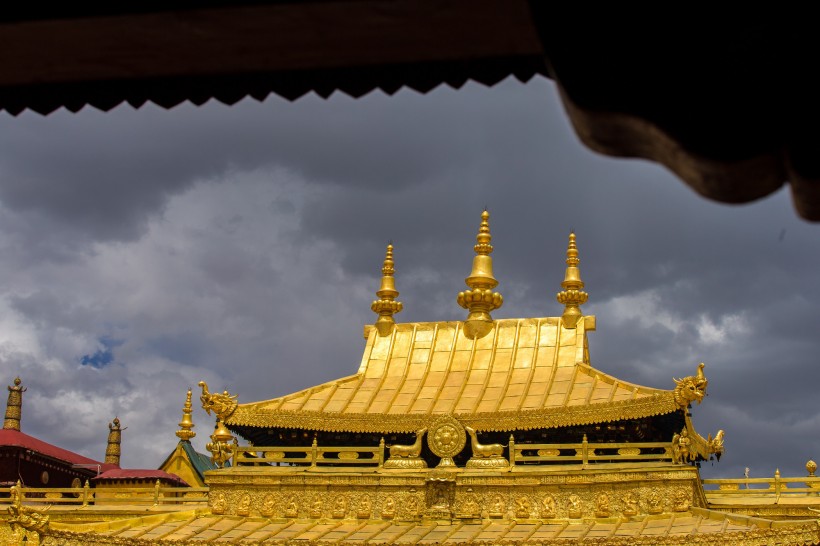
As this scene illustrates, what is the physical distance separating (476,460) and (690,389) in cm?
486

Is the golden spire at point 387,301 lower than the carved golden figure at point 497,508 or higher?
higher

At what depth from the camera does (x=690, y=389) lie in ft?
77.1

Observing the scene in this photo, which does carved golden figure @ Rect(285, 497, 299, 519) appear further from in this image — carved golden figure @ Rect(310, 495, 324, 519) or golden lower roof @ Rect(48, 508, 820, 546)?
carved golden figure @ Rect(310, 495, 324, 519)

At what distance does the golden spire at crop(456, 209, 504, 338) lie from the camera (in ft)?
95.2

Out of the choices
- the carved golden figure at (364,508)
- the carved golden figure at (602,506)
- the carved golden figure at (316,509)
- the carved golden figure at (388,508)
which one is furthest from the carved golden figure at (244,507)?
the carved golden figure at (602,506)

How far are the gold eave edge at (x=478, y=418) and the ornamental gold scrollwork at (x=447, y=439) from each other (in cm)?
107

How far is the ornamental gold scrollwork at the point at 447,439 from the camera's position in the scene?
24078 millimetres

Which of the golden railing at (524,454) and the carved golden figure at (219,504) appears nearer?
the golden railing at (524,454)

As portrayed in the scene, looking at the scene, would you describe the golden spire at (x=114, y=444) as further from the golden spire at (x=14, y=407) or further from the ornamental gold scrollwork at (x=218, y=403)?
the ornamental gold scrollwork at (x=218, y=403)

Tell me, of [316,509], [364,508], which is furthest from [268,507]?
[364,508]

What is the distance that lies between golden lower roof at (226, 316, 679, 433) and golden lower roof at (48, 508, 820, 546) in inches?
112

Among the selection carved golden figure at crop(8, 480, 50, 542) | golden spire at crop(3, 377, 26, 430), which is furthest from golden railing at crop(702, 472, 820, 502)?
golden spire at crop(3, 377, 26, 430)

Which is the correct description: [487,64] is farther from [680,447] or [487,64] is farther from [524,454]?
[524,454]

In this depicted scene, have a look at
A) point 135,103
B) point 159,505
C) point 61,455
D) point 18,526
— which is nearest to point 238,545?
point 18,526
